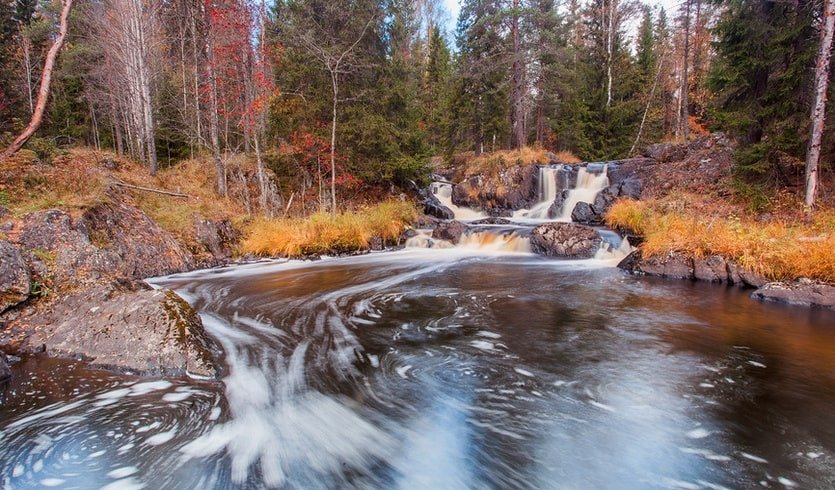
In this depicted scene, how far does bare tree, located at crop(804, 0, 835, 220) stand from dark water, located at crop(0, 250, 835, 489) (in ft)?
14.1

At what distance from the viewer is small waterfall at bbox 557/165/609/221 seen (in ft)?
54.4

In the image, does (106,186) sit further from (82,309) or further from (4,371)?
(4,371)

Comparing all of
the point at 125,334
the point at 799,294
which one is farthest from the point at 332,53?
the point at 799,294

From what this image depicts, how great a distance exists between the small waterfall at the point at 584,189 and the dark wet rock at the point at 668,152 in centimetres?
202

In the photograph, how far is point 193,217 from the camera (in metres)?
11.2

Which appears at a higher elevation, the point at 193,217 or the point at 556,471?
the point at 193,217

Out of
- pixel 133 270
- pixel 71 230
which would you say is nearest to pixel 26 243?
pixel 71 230

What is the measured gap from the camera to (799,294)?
7.01 meters

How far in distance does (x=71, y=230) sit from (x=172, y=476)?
586cm

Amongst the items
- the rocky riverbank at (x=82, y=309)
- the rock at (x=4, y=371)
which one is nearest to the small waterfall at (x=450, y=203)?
the rocky riverbank at (x=82, y=309)

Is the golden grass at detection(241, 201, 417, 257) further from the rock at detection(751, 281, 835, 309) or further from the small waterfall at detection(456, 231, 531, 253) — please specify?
the rock at detection(751, 281, 835, 309)

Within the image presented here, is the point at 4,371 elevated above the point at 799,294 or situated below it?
above

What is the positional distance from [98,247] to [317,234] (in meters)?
5.64

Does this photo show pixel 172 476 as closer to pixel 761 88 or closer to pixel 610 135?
pixel 761 88
